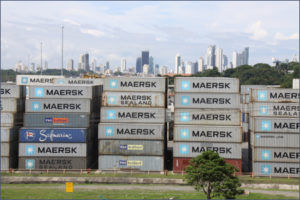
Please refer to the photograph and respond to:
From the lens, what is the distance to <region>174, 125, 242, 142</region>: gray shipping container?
1615 inches

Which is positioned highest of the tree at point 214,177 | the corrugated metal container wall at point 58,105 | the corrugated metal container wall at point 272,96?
the corrugated metal container wall at point 272,96

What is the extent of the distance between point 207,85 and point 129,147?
11.0m

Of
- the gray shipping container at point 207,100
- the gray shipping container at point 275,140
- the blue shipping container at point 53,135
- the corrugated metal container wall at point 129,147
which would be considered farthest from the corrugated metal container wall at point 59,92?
the gray shipping container at point 275,140

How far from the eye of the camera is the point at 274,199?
105 feet

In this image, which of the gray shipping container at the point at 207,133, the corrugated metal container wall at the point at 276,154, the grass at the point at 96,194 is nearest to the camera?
the grass at the point at 96,194

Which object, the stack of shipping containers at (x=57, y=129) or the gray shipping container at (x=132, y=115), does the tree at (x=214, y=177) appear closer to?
the gray shipping container at (x=132, y=115)

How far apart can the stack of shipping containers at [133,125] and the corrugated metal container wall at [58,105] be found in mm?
2195

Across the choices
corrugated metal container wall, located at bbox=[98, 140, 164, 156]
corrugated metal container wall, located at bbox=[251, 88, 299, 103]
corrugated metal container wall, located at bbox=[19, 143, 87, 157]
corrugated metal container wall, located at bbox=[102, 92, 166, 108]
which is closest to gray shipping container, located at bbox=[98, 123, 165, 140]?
corrugated metal container wall, located at bbox=[98, 140, 164, 156]

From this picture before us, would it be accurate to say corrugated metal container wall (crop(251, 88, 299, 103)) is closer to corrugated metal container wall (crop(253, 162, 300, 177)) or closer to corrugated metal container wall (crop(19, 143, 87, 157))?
corrugated metal container wall (crop(253, 162, 300, 177))

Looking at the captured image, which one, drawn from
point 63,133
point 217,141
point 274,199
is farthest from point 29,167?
point 274,199

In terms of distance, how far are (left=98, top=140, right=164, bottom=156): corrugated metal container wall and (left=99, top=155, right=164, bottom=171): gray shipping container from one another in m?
0.45

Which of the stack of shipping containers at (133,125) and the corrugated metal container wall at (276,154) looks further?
the stack of shipping containers at (133,125)

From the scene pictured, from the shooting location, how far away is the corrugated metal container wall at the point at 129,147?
4191 centimetres

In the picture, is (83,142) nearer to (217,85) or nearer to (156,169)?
(156,169)
